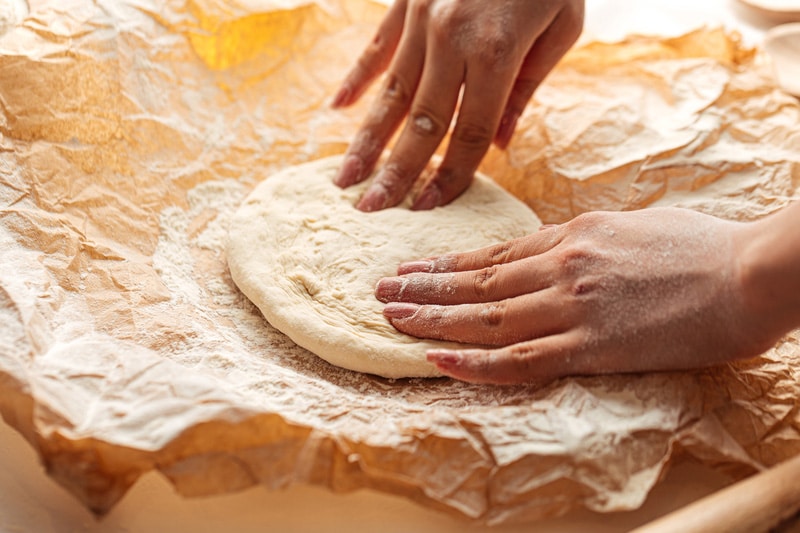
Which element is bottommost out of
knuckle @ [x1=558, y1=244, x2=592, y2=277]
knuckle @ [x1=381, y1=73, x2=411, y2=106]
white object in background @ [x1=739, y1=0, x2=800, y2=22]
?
knuckle @ [x1=558, y1=244, x2=592, y2=277]

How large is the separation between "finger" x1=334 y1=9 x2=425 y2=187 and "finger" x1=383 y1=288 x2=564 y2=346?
1.40 ft

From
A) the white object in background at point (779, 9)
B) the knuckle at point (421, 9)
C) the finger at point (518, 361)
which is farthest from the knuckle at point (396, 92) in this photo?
the white object in background at point (779, 9)

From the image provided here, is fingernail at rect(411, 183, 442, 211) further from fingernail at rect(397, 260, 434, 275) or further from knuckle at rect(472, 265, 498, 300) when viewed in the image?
knuckle at rect(472, 265, 498, 300)

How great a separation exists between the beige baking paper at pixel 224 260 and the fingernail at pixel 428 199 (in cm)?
26

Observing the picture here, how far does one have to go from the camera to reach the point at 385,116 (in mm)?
1584

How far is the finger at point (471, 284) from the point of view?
1145 mm

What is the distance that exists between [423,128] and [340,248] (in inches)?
13.1

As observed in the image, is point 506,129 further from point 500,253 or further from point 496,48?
point 500,253

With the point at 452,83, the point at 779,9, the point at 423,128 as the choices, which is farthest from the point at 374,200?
the point at 779,9

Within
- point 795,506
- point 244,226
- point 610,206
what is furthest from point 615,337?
point 244,226

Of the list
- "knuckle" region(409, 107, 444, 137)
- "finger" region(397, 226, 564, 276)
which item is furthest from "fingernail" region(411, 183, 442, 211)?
"finger" region(397, 226, 564, 276)

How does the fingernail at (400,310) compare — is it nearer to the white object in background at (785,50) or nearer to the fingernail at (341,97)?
the fingernail at (341,97)

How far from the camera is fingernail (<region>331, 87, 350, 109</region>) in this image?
5.75ft

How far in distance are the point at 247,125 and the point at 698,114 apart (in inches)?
43.0
